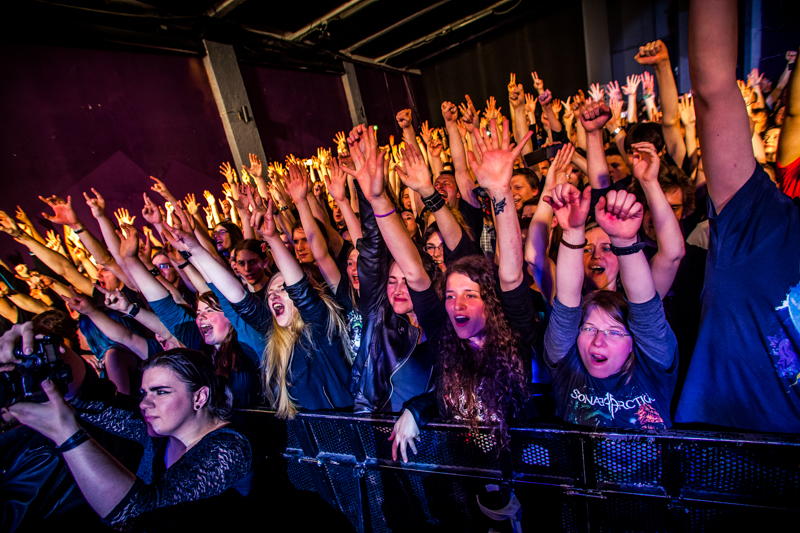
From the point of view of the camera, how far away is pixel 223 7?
632 cm

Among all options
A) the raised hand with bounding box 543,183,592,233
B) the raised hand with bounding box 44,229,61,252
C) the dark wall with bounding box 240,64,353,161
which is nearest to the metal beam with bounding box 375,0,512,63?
the dark wall with bounding box 240,64,353,161

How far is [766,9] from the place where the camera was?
632cm

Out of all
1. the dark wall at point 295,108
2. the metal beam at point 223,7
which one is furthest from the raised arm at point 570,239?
the dark wall at point 295,108

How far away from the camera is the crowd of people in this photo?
107 centimetres

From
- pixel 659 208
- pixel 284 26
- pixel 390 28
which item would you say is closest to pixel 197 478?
pixel 659 208

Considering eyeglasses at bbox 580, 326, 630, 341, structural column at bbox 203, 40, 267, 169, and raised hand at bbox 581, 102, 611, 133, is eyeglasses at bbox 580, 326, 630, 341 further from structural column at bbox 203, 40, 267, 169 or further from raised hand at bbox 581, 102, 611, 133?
structural column at bbox 203, 40, 267, 169

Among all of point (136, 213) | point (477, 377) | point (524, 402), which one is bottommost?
point (524, 402)

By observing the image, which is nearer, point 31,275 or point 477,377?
point 477,377

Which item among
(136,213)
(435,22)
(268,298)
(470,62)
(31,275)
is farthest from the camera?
(470,62)

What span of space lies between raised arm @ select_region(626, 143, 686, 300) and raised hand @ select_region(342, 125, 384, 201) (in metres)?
1.02

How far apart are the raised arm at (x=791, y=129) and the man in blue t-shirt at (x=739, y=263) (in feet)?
1.27

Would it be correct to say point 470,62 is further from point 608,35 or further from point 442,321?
point 442,321

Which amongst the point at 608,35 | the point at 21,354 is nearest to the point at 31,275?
the point at 21,354

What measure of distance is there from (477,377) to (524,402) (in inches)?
8.1
